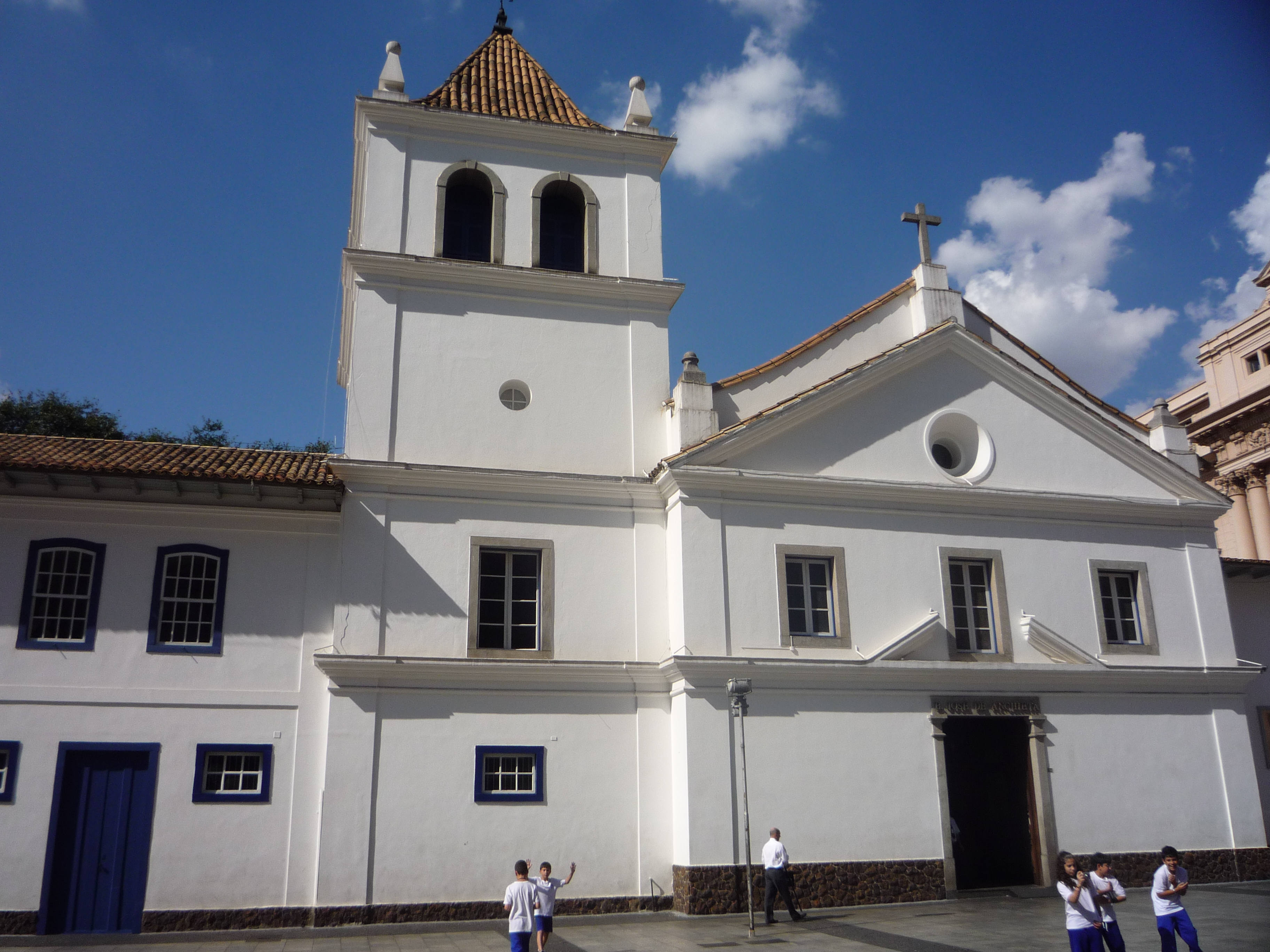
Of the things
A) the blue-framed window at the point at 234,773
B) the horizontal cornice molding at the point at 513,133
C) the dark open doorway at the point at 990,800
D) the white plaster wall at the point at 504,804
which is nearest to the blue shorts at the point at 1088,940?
the dark open doorway at the point at 990,800

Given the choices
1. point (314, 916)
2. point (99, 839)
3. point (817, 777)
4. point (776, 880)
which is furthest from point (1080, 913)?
point (99, 839)

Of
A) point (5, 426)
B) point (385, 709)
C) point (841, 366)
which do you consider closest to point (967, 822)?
point (841, 366)

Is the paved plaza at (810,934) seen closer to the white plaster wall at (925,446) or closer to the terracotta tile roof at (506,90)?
the white plaster wall at (925,446)

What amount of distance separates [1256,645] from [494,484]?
16.9 metres

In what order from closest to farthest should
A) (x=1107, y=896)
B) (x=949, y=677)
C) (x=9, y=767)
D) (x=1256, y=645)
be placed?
(x=1107, y=896), (x=9, y=767), (x=949, y=677), (x=1256, y=645)

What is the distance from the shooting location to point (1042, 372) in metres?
21.4

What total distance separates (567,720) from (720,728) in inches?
103

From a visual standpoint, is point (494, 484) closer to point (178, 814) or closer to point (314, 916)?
point (178, 814)

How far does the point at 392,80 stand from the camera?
20484 millimetres

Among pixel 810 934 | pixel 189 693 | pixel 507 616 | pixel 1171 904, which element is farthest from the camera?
pixel 507 616

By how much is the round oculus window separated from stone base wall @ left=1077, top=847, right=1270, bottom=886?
7.11m

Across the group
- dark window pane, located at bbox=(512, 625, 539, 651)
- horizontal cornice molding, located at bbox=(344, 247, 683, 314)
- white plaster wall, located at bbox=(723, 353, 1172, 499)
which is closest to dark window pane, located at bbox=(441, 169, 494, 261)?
horizontal cornice molding, located at bbox=(344, 247, 683, 314)

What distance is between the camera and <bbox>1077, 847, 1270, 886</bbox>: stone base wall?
60.3 feet

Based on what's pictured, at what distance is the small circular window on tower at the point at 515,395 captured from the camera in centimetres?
1922
